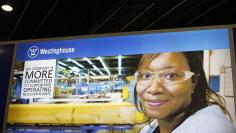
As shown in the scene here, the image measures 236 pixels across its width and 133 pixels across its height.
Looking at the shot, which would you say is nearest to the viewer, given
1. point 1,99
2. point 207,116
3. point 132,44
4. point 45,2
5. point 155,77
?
point 207,116

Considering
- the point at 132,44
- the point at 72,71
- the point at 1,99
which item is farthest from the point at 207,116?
the point at 1,99

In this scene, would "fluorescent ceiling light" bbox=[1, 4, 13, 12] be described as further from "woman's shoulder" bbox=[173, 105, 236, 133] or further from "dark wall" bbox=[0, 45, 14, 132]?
"woman's shoulder" bbox=[173, 105, 236, 133]

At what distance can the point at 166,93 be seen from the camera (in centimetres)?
198

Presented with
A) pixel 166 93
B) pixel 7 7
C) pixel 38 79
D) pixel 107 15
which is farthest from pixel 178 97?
pixel 7 7

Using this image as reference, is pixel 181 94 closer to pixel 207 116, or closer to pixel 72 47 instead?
pixel 207 116

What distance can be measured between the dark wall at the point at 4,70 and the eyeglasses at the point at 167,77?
1.07 m

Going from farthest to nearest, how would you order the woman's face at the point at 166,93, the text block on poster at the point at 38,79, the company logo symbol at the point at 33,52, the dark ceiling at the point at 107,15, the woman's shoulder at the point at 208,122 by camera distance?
the dark ceiling at the point at 107,15, the company logo symbol at the point at 33,52, the text block on poster at the point at 38,79, the woman's face at the point at 166,93, the woman's shoulder at the point at 208,122

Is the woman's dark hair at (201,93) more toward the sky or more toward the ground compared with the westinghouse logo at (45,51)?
more toward the ground

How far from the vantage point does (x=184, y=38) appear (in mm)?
2092

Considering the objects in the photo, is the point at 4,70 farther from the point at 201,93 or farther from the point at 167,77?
the point at 201,93

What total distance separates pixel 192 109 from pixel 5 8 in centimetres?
367

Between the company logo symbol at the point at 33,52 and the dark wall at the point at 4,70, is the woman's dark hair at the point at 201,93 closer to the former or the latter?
the company logo symbol at the point at 33,52

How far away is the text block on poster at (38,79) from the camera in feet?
7.35

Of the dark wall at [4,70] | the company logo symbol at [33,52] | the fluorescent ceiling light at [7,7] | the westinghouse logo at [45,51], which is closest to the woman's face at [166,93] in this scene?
the westinghouse logo at [45,51]
